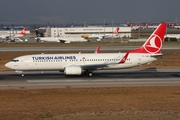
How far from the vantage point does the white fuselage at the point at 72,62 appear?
142ft

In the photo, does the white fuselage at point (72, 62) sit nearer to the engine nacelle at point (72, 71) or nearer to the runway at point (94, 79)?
the engine nacelle at point (72, 71)

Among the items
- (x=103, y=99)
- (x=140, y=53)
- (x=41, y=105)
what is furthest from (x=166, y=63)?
(x=41, y=105)

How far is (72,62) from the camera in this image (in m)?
43.5

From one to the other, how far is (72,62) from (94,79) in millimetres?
3813

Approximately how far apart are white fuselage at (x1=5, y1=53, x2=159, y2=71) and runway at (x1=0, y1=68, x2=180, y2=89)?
1144mm

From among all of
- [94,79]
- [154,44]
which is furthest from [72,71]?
[154,44]

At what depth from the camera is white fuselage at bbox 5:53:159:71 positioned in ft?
142

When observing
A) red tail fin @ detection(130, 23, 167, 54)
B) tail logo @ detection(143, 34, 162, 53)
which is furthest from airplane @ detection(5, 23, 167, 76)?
tail logo @ detection(143, 34, 162, 53)

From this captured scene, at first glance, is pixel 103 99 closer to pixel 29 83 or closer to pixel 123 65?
pixel 29 83

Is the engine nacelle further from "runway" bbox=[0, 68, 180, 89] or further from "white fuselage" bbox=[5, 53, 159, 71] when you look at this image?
"white fuselage" bbox=[5, 53, 159, 71]

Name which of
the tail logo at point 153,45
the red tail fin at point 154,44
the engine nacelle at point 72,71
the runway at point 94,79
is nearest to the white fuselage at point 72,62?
the engine nacelle at point 72,71

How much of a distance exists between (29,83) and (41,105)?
11.5m

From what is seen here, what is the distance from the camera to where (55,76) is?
144ft

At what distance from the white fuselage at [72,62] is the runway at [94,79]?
3.75ft
